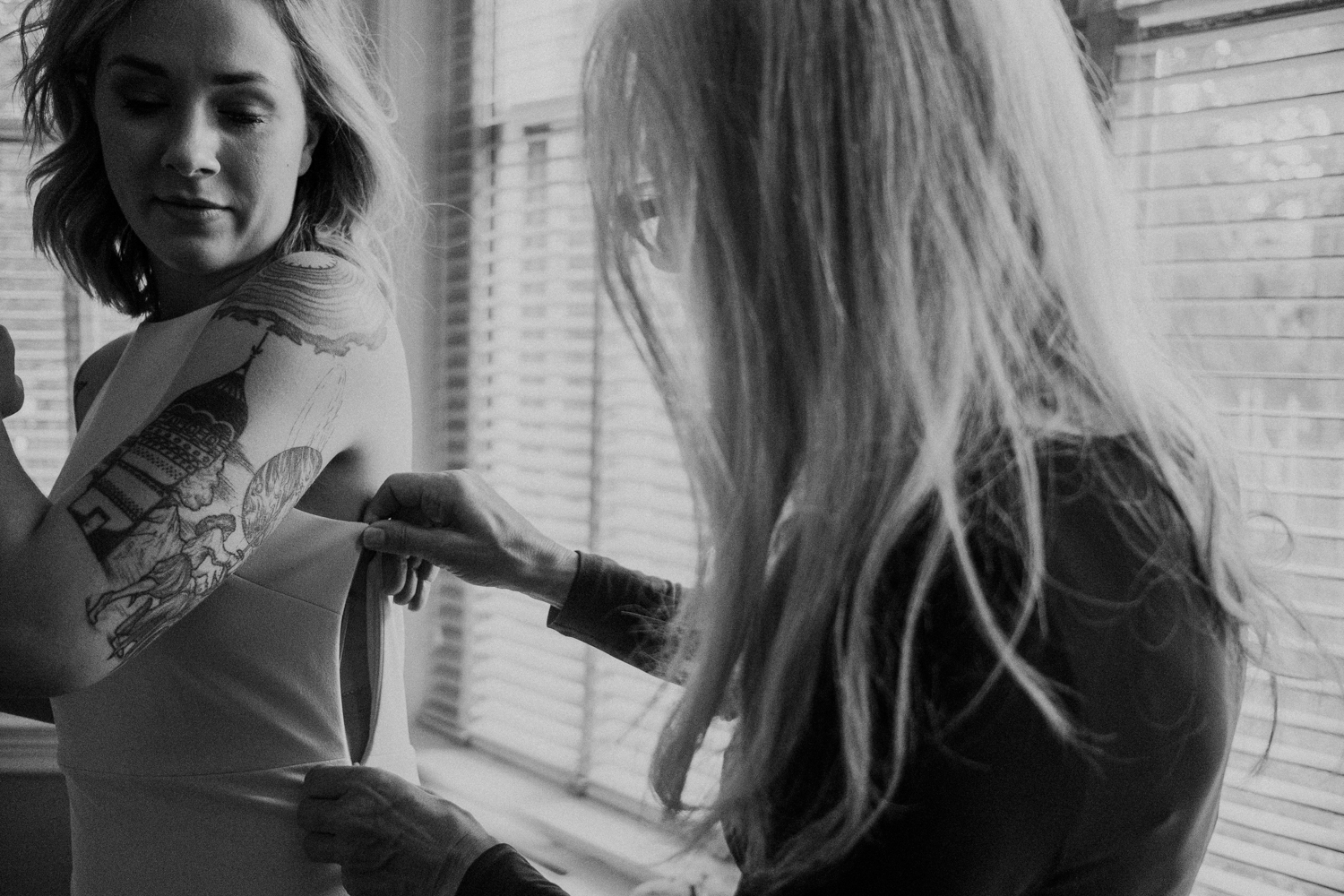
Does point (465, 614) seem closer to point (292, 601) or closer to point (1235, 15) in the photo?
point (292, 601)

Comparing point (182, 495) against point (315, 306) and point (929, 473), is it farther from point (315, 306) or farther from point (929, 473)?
point (929, 473)

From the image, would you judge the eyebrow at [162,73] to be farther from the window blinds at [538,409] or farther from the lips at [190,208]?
the window blinds at [538,409]

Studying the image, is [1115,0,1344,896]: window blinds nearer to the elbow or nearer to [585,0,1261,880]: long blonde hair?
[585,0,1261,880]: long blonde hair

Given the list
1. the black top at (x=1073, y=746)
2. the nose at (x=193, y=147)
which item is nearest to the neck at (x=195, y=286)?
the nose at (x=193, y=147)

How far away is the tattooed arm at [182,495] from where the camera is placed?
0.75 m

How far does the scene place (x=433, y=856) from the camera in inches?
33.6

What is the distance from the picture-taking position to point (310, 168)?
1.11 metres

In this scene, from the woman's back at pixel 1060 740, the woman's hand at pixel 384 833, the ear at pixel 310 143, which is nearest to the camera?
the woman's back at pixel 1060 740

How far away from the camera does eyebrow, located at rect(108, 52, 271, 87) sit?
0.97 m

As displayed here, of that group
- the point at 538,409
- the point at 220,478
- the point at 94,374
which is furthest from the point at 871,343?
the point at 538,409

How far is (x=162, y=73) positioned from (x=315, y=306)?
292mm

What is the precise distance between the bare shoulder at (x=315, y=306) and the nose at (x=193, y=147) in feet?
0.43

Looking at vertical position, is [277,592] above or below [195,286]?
below

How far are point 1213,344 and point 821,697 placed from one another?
0.91 metres
